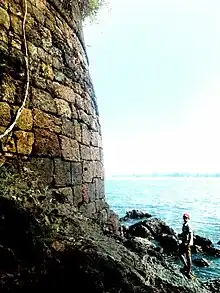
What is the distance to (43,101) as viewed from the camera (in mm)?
3926

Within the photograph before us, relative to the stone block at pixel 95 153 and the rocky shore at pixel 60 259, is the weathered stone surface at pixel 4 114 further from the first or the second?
the stone block at pixel 95 153

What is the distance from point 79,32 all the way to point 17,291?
5.30 metres

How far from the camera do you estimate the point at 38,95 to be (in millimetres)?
3857

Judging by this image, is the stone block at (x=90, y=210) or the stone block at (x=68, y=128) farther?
the stone block at (x=90, y=210)

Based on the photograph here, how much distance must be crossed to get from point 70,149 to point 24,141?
3.14 feet

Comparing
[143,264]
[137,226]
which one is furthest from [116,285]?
[137,226]

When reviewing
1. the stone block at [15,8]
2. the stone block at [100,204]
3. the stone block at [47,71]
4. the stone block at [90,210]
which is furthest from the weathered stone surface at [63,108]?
the stone block at [100,204]

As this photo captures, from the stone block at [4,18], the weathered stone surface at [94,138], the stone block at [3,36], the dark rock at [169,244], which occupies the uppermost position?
the stone block at [4,18]

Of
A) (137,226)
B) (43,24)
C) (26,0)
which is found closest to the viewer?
(26,0)

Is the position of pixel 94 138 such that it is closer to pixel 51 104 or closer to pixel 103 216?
pixel 103 216

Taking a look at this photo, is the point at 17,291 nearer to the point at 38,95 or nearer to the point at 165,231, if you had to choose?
the point at 38,95

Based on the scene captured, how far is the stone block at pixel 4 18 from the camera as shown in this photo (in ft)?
11.9

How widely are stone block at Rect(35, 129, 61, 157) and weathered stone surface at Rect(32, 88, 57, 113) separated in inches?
12.1

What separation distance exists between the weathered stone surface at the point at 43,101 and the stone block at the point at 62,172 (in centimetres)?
67
